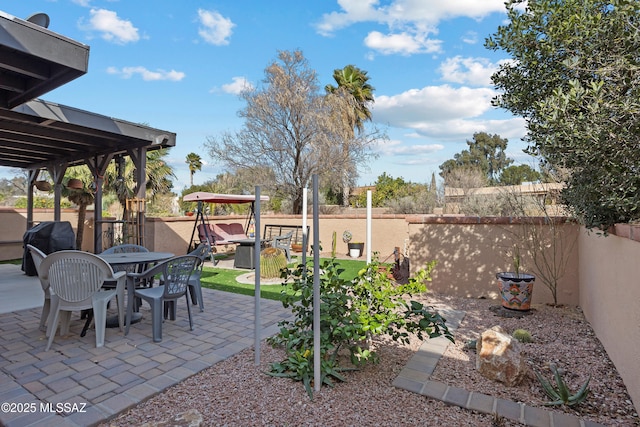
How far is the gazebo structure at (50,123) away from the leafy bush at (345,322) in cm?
296

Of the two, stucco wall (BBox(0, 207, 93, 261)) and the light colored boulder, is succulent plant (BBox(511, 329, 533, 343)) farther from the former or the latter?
stucco wall (BBox(0, 207, 93, 261))

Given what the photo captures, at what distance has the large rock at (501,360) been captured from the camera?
92.4 inches

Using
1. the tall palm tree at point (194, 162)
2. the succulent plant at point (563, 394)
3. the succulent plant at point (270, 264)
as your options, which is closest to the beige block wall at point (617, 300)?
the succulent plant at point (563, 394)

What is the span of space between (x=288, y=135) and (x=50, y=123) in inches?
302

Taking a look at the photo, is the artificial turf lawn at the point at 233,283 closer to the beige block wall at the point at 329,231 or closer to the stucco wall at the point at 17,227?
the beige block wall at the point at 329,231

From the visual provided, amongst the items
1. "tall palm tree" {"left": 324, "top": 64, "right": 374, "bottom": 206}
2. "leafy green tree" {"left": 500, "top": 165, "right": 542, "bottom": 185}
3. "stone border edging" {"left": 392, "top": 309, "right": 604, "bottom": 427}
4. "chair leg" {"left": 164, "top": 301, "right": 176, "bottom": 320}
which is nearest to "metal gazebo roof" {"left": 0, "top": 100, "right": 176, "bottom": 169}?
"chair leg" {"left": 164, "top": 301, "right": 176, "bottom": 320}

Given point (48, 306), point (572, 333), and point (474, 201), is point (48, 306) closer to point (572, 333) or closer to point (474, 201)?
point (572, 333)

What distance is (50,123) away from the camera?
205 inches

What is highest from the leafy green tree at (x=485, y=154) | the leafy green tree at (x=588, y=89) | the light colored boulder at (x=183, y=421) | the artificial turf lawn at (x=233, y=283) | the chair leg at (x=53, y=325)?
the leafy green tree at (x=485, y=154)

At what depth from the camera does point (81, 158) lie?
743 centimetres

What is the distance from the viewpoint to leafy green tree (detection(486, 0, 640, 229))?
220 cm

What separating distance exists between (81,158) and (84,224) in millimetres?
2954

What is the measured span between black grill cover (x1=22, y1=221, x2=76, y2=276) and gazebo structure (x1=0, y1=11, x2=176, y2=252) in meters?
0.57

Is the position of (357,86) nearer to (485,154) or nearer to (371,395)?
(371,395)
